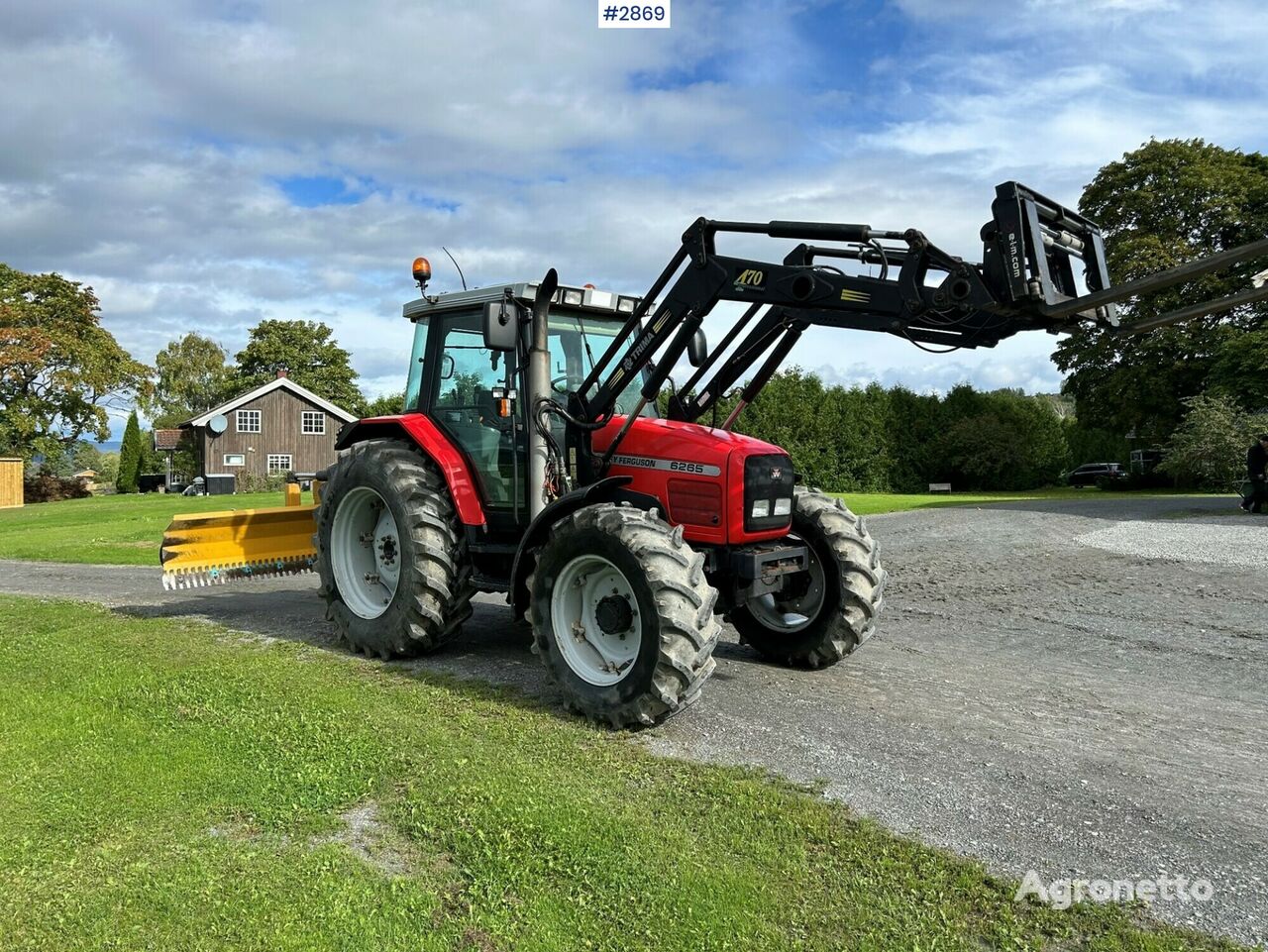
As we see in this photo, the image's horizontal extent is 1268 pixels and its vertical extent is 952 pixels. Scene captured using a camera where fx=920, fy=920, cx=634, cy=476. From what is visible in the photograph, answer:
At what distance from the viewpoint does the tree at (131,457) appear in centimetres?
5256

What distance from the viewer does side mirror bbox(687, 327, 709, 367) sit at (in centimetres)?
679

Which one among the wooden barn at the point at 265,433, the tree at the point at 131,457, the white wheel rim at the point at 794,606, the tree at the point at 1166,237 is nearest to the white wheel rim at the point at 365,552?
the white wheel rim at the point at 794,606

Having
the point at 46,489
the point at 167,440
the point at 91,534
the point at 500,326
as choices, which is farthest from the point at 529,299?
the point at 167,440

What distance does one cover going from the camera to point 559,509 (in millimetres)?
5840

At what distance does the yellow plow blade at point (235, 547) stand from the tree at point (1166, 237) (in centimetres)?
2919

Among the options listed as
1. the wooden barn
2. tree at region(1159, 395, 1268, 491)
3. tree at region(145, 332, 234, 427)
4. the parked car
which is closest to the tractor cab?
tree at region(1159, 395, 1268, 491)

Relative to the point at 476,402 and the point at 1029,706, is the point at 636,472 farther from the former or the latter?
the point at 1029,706

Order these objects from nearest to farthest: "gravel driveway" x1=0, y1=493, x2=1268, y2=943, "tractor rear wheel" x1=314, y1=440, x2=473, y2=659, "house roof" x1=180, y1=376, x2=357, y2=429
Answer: "gravel driveway" x1=0, y1=493, x2=1268, y2=943 → "tractor rear wheel" x1=314, y1=440, x2=473, y2=659 → "house roof" x1=180, y1=376, x2=357, y2=429

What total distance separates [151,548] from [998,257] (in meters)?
15.3

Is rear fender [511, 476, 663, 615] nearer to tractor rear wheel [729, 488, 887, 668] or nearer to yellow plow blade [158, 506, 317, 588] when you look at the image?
tractor rear wheel [729, 488, 887, 668]

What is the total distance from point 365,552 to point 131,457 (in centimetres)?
5248

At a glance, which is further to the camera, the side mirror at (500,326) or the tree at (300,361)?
the tree at (300,361)

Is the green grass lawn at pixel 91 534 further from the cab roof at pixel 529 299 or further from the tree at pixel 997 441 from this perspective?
the tree at pixel 997 441

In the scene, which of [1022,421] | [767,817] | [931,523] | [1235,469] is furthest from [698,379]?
[1022,421]
